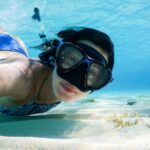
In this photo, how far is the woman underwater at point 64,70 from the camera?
13.8 ft

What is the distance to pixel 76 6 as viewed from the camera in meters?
25.6

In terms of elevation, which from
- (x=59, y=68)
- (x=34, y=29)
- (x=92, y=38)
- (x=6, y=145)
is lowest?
(x=34, y=29)

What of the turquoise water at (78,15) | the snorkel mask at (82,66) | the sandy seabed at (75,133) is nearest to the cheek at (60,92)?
the snorkel mask at (82,66)

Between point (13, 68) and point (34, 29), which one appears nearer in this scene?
point (13, 68)

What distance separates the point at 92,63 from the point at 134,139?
1334mm

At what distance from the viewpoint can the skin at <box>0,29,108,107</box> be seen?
3771mm

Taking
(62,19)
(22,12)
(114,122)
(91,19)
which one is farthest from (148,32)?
(114,122)

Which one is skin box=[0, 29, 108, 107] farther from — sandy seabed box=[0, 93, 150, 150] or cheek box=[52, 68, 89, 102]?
sandy seabed box=[0, 93, 150, 150]

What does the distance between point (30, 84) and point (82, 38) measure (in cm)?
113

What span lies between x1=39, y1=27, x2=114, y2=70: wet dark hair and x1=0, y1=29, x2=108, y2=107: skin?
0.08 m

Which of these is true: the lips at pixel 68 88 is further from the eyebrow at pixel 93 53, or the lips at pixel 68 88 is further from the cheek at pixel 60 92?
the eyebrow at pixel 93 53

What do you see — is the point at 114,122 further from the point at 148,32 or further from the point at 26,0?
the point at 148,32

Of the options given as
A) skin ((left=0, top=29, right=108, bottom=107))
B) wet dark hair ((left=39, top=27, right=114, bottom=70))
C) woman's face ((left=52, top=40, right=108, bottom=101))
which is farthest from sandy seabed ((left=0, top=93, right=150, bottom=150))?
wet dark hair ((left=39, top=27, right=114, bottom=70))

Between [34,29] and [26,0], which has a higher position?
[26,0]
